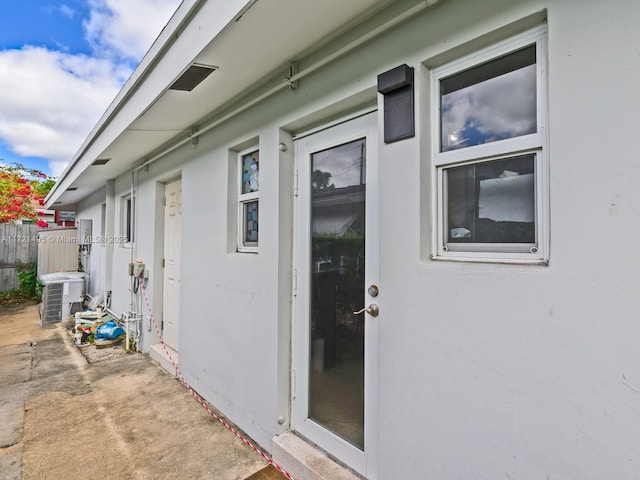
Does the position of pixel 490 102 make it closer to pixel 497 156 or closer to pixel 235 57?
pixel 497 156

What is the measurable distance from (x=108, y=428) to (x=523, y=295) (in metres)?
3.19

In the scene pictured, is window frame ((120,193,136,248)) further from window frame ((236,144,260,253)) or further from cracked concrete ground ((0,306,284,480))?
window frame ((236,144,260,253))

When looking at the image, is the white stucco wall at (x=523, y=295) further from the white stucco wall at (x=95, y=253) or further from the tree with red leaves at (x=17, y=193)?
the tree with red leaves at (x=17, y=193)

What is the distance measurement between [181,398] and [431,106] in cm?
334

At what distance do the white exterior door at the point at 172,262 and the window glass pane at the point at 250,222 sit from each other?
5.07ft

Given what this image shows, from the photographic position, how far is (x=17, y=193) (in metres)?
10.9

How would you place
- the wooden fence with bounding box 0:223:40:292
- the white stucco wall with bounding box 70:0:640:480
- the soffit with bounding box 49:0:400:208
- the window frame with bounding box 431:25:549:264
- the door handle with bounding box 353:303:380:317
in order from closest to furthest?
the white stucco wall with bounding box 70:0:640:480, the window frame with bounding box 431:25:549:264, the soffit with bounding box 49:0:400:208, the door handle with bounding box 353:303:380:317, the wooden fence with bounding box 0:223:40:292

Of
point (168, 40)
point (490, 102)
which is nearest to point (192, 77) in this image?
point (168, 40)

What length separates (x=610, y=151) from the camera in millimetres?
1021

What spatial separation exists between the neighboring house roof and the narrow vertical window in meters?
0.51

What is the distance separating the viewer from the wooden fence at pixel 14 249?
866 cm

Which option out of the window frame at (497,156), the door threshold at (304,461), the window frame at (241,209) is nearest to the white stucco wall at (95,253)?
the window frame at (241,209)

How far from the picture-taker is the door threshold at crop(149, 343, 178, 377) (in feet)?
12.3

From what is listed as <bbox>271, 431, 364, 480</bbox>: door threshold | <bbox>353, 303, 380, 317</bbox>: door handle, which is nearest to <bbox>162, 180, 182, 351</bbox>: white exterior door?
<bbox>271, 431, 364, 480</bbox>: door threshold
